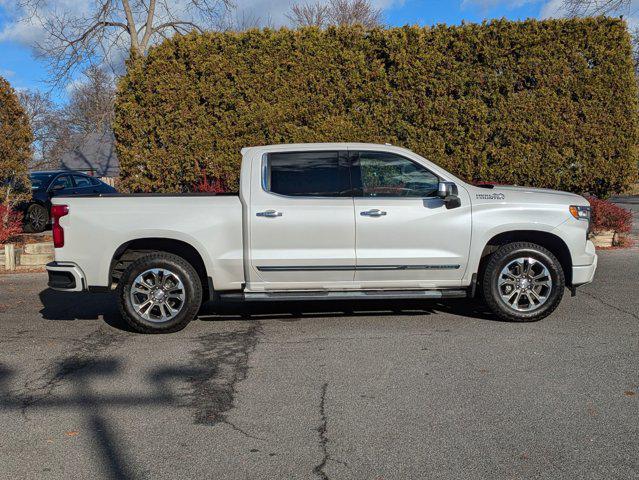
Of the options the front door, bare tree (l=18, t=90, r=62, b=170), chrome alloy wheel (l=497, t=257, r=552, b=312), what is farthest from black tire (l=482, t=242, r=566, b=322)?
bare tree (l=18, t=90, r=62, b=170)

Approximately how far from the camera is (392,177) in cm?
662

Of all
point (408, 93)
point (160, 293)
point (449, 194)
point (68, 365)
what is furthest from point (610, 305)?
point (68, 365)

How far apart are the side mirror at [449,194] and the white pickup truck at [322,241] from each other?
0.02 metres

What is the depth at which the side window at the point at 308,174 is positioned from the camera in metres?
6.52

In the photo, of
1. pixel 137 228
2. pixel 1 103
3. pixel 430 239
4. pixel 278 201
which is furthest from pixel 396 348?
pixel 1 103

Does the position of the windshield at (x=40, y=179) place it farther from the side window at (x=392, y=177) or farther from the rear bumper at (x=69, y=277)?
the side window at (x=392, y=177)

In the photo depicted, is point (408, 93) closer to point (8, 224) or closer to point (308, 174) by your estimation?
point (308, 174)

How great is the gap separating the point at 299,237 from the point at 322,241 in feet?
0.78

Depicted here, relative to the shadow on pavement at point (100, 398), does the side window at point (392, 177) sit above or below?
above

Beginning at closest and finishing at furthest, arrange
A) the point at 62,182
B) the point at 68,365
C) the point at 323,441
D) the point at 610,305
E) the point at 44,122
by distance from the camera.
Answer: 1. the point at 323,441
2. the point at 68,365
3. the point at 610,305
4. the point at 62,182
5. the point at 44,122

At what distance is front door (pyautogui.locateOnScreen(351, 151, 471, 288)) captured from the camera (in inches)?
252

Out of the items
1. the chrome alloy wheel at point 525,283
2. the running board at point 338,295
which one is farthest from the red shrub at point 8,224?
the chrome alloy wheel at point 525,283

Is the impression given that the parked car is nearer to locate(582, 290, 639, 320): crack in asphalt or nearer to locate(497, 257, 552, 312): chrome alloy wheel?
locate(497, 257, 552, 312): chrome alloy wheel

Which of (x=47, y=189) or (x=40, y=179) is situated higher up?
(x=40, y=179)
